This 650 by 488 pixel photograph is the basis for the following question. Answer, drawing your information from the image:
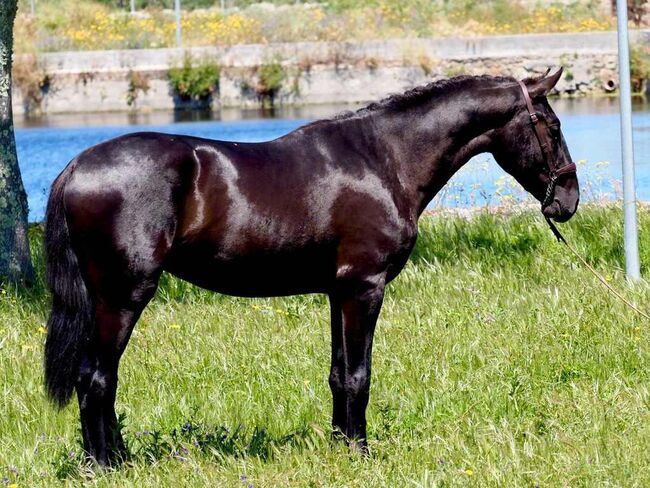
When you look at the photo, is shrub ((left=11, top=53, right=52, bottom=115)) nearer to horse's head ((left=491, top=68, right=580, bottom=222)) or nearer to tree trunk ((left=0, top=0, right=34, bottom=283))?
tree trunk ((left=0, top=0, right=34, bottom=283))

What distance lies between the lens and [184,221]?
15.8 feet

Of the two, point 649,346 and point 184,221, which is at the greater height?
point 184,221

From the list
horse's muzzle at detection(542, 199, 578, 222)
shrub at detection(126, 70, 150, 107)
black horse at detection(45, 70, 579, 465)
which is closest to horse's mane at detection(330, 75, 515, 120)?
black horse at detection(45, 70, 579, 465)

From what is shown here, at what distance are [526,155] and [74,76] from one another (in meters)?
28.6

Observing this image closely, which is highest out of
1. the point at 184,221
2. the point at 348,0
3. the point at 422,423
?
the point at 348,0

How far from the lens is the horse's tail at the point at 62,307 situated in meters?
4.89

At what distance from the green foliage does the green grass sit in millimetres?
23066

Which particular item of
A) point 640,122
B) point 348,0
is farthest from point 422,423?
point 348,0

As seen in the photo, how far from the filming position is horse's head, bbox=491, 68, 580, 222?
5.19m

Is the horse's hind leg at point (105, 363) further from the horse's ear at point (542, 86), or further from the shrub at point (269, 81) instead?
the shrub at point (269, 81)

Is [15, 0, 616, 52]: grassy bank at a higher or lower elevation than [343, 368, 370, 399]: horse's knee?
higher

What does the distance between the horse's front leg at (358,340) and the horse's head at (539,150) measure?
91cm

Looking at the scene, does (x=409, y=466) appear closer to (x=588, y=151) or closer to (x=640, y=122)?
(x=588, y=151)

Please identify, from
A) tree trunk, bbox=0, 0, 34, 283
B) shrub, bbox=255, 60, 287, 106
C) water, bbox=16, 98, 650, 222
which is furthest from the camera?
shrub, bbox=255, 60, 287, 106
